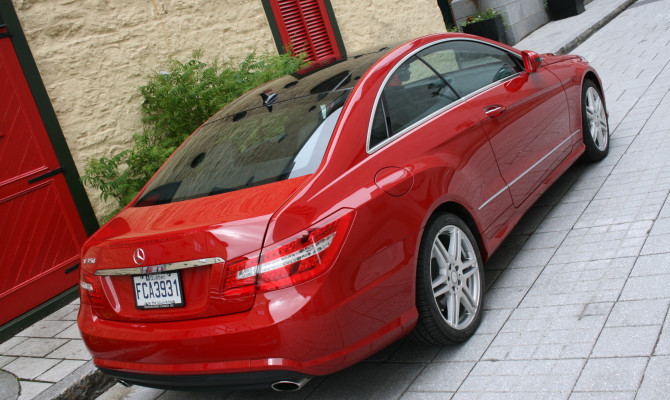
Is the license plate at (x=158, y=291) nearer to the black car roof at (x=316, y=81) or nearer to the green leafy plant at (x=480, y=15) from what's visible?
the black car roof at (x=316, y=81)

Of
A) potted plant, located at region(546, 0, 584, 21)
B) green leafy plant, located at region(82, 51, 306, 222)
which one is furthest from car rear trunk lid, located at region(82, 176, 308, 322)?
potted plant, located at region(546, 0, 584, 21)

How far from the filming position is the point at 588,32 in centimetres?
1402

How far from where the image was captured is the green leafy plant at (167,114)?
6.62 meters

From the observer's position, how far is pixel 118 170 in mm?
6961

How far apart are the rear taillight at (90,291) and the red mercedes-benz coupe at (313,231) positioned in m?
0.01

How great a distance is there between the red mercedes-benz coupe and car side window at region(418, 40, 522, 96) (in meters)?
0.02

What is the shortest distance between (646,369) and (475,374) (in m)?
0.77

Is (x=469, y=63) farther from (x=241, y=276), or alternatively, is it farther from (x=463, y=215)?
(x=241, y=276)

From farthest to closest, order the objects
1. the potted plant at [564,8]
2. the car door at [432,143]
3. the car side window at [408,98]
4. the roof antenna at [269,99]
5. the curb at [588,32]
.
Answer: the potted plant at [564,8] < the curb at [588,32] < the roof antenna at [269,99] < the car side window at [408,98] < the car door at [432,143]

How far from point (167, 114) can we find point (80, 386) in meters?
3.60

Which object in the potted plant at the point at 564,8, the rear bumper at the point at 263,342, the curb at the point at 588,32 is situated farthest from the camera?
the potted plant at the point at 564,8

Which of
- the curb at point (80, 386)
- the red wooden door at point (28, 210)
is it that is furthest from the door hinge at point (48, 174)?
the curb at point (80, 386)

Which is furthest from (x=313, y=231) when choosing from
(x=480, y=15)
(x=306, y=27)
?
(x=480, y=15)

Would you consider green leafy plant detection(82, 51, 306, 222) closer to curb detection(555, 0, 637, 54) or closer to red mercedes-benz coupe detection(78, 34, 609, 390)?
red mercedes-benz coupe detection(78, 34, 609, 390)
